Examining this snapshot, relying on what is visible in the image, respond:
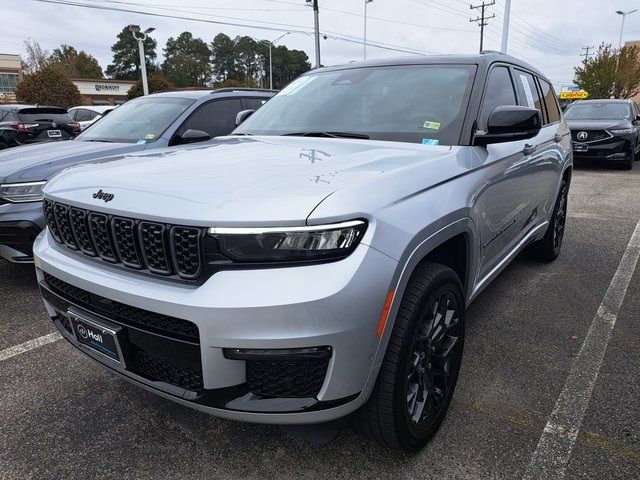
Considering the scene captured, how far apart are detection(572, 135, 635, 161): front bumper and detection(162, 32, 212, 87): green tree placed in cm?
7297

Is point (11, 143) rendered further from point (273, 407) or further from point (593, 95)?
point (593, 95)

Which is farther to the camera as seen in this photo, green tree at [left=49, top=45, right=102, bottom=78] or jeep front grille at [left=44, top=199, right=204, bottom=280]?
green tree at [left=49, top=45, right=102, bottom=78]

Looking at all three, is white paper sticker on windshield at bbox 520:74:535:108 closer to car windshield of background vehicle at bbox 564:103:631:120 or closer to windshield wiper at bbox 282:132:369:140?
windshield wiper at bbox 282:132:369:140

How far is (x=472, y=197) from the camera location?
94.3 inches

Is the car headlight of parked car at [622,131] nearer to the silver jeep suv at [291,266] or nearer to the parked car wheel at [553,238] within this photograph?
the parked car wheel at [553,238]

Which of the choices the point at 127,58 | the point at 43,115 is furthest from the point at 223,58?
the point at 43,115

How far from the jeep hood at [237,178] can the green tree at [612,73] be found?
3889 cm

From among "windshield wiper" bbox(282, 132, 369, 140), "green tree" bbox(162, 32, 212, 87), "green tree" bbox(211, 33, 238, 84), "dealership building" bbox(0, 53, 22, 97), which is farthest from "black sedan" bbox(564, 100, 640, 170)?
"green tree" bbox(211, 33, 238, 84)

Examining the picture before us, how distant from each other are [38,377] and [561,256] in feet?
15.6

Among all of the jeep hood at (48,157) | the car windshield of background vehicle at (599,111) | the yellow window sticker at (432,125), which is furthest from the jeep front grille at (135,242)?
the car windshield of background vehicle at (599,111)

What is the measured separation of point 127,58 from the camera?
82.3m

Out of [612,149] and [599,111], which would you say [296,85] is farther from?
[599,111]

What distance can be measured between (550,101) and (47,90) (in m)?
34.0

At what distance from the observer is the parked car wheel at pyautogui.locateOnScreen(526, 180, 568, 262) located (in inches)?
181
